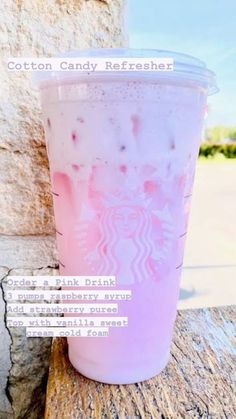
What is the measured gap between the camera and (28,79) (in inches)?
18.0

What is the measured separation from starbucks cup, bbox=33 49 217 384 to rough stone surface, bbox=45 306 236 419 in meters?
0.02

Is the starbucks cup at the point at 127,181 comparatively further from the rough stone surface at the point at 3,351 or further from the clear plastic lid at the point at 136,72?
the rough stone surface at the point at 3,351

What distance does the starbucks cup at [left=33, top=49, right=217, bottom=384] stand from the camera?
1.09 ft

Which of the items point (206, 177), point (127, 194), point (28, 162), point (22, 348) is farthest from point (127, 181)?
point (206, 177)

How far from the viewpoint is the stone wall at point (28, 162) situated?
447mm

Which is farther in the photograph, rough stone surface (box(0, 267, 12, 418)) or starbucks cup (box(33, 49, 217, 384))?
rough stone surface (box(0, 267, 12, 418))

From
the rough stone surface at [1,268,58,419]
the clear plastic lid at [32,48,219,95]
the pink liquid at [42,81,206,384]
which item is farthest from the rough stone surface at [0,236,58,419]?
the clear plastic lid at [32,48,219,95]

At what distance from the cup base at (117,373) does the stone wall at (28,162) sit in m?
0.12

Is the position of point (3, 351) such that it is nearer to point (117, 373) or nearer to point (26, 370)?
point (26, 370)

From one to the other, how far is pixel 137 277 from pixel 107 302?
0.04 metres

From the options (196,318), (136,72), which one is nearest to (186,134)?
(136,72)

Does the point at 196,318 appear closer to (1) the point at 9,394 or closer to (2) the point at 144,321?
(2) the point at 144,321

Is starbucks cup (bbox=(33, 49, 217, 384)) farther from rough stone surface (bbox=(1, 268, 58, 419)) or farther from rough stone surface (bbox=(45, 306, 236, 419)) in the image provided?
rough stone surface (bbox=(1, 268, 58, 419))

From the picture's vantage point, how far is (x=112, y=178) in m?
0.34
